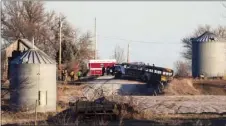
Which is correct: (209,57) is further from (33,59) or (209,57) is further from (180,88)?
(33,59)

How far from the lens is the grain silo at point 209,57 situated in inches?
2264

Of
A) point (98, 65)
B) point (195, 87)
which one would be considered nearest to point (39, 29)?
point (98, 65)

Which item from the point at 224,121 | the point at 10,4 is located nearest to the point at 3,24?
the point at 10,4

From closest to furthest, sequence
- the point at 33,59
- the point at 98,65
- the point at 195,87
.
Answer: the point at 33,59, the point at 195,87, the point at 98,65

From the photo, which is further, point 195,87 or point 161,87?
point 195,87

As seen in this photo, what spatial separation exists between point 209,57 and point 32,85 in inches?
1229

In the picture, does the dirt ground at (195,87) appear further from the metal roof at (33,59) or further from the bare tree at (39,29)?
the bare tree at (39,29)

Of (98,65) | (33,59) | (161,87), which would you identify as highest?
(33,59)

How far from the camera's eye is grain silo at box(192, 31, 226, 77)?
57500 millimetres

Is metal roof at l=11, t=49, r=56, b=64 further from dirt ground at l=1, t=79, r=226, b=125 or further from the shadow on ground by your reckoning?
the shadow on ground

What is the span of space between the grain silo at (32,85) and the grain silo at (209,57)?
29.5 m

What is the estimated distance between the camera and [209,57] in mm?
57781

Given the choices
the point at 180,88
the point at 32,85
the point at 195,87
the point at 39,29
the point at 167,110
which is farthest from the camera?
the point at 39,29

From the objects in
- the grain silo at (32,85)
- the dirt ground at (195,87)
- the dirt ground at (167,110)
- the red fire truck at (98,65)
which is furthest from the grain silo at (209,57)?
the grain silo at (32,85)
